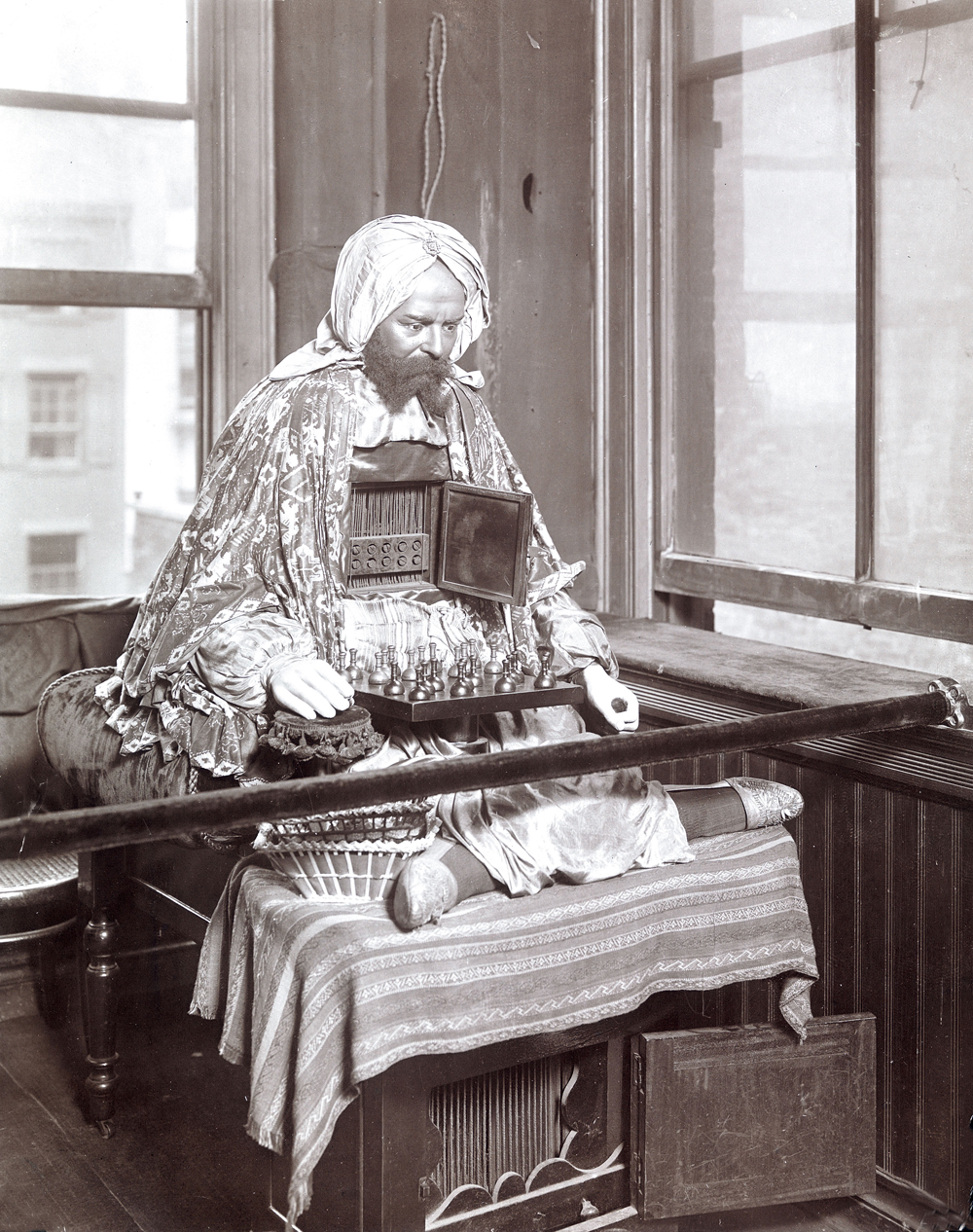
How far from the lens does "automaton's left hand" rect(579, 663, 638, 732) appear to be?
2625 millimetres

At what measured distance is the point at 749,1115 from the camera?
99.5 inches

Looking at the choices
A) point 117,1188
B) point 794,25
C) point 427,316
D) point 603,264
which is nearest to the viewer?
point 427,316

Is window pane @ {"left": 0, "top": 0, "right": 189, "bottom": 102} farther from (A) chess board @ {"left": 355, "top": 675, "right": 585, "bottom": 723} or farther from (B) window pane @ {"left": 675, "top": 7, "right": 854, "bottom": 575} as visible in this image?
(A) chess board @ {"left": 355, "top": 675, "right": 585, "bottom": 723}

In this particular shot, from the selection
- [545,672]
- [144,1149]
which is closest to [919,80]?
Result: [545,672]

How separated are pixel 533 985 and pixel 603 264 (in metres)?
2.07

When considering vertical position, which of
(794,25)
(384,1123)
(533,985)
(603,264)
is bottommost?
(384,1123)

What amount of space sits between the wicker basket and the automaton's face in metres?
0.81

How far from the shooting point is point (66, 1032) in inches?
138

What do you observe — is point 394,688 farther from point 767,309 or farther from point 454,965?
point 767,309

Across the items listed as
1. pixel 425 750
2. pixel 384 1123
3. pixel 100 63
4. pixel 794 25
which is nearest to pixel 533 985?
pixel 384 1123

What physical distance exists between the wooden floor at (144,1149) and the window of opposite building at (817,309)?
1.37 metres

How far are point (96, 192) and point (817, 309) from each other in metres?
1.73

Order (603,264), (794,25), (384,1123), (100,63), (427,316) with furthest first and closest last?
(603,264), (100,63), (794,25), (427,316), (384,1123)

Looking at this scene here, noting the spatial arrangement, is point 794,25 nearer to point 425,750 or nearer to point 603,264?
point 603,264
